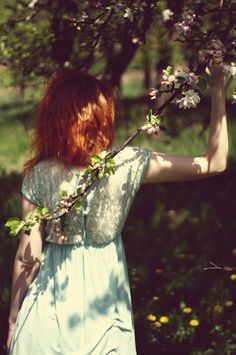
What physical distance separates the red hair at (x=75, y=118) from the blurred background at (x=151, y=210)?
0.28 m

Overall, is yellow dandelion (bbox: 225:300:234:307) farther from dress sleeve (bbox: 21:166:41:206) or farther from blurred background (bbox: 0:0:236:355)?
dress sleeve (bbox: 21:166:41:206)

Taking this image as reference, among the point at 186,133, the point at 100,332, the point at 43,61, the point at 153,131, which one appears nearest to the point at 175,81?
the point at 153,131

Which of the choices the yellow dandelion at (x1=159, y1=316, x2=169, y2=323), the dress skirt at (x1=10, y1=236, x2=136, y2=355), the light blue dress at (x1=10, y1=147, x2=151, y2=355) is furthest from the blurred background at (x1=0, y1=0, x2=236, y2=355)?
the dress skirt at (x1=10, y1=236, x2=136, y2=355)

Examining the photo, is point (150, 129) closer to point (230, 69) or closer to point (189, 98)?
point (189, 98)

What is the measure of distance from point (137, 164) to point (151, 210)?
12.7 ft

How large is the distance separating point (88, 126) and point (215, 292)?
236 centimetres

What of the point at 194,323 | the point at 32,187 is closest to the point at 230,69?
the point at 32,187

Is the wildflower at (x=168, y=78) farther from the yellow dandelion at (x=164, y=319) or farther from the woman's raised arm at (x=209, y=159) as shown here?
the yellow dandelion at (x=164, y=319)

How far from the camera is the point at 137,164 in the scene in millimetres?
2166

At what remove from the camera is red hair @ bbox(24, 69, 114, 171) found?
6.90ft

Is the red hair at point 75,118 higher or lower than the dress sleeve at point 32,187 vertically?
higher

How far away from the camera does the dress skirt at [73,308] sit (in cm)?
216

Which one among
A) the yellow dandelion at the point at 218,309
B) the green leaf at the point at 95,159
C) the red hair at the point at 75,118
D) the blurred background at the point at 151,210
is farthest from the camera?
the yellow dandelion at the point at 218,309

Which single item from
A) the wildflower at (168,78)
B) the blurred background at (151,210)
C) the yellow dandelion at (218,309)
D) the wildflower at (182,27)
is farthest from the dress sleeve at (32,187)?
the yellow dandelion at (218,309)
